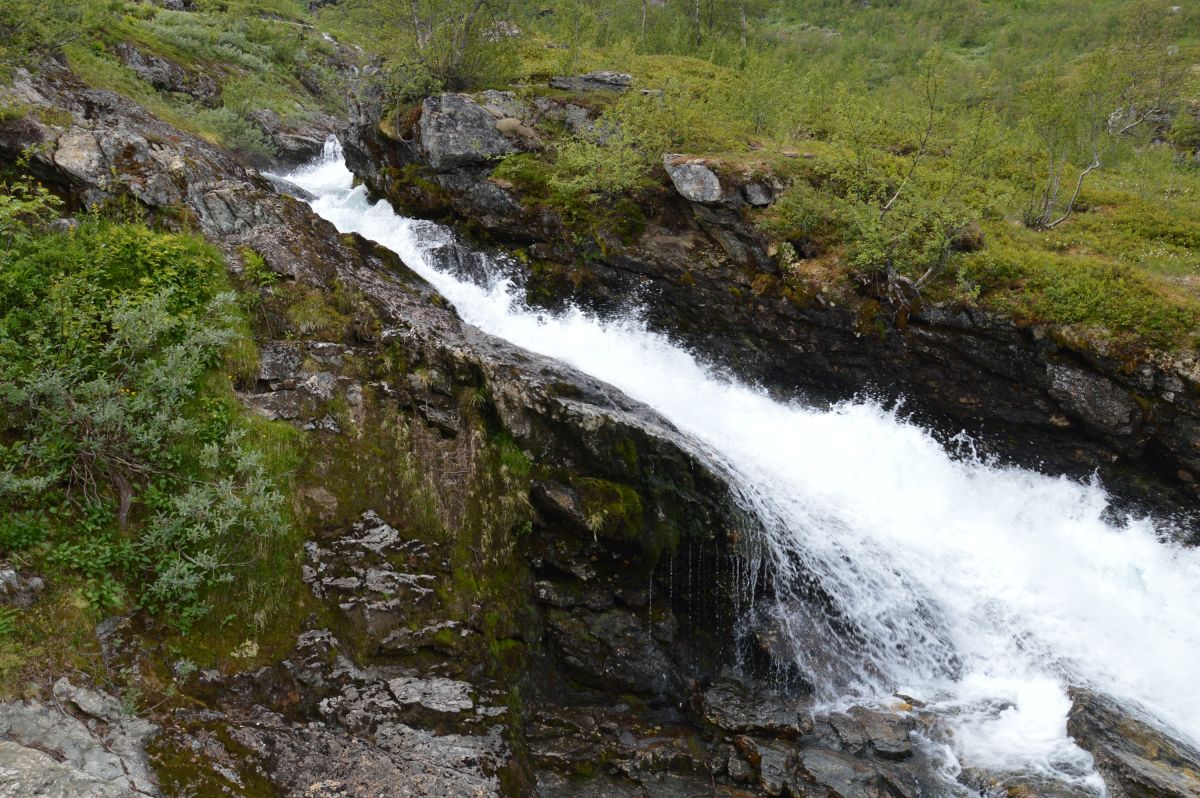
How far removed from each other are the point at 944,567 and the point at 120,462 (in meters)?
13.6

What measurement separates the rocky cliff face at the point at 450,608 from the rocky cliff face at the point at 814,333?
93 centimetres

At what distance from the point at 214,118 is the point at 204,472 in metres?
22.1

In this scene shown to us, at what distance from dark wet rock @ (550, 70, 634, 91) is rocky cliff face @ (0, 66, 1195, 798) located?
665 inches

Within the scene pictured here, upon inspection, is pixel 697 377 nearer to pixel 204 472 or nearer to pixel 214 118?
pixel 204 472

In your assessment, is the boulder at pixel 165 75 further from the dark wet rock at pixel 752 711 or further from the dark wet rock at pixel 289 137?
the dark wet rock at pixel 752 711

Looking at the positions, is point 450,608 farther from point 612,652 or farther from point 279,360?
point 279,360

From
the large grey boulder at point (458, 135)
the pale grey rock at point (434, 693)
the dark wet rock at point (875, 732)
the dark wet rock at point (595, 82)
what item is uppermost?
the dark wet rock at point (595, 82)

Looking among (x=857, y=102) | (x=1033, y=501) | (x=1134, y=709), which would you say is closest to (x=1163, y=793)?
(x=1134, y=709)

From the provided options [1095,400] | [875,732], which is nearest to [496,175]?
[1095,400]

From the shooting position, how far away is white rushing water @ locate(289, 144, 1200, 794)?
381 inches

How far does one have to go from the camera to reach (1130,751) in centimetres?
816

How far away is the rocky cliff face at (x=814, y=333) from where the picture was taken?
1266 centimetres

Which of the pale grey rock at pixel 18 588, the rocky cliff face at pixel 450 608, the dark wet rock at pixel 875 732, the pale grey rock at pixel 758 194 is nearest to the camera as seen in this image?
the pale grey rock at pixel 18 588

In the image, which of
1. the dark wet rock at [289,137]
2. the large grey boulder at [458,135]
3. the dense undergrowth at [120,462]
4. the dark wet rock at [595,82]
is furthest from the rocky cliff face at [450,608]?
the dark wet rock at [595,82]
